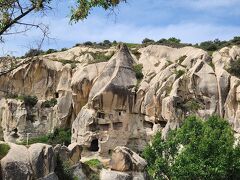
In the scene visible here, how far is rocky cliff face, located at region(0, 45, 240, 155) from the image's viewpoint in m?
49.4

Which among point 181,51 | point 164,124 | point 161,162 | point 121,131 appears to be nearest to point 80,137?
point 121,131

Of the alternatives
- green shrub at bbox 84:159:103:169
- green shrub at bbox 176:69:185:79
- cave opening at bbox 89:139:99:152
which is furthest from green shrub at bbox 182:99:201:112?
cave opening at bbox 89:139:99:152

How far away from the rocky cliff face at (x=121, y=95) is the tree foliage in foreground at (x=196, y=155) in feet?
46.6

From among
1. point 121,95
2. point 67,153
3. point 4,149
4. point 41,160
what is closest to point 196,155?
point 67,153

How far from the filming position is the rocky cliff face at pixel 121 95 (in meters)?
49.4

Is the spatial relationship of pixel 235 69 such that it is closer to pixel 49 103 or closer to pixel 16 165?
pixel 49 103

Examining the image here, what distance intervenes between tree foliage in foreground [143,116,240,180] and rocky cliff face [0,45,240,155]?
1422 centimetres

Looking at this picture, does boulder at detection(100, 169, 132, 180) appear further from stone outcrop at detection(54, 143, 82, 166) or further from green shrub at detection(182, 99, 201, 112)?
green shrub at detection(182, 99, 201, 112)

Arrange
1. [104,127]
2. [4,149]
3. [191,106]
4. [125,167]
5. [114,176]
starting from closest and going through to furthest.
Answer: [4,149], [114,176], [125,167], [191,106], [104,127]

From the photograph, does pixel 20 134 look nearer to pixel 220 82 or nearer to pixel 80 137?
pixel 80 137

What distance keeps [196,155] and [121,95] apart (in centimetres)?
2431

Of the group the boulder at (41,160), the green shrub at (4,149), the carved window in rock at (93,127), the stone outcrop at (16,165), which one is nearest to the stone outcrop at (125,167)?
the boulder at (41,160)

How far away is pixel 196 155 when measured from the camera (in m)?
29.6

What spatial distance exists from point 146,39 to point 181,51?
18631 millimetres
